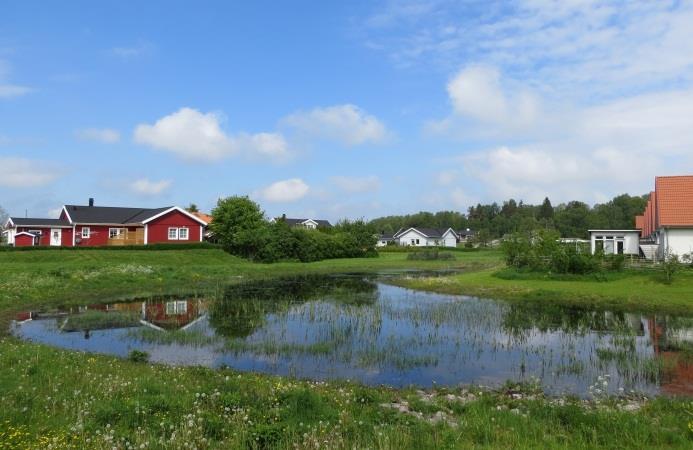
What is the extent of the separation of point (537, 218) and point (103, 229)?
13748cm

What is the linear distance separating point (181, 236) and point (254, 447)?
5224 cm

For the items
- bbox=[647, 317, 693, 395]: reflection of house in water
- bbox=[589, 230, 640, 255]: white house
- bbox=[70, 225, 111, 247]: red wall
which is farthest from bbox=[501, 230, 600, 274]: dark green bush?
bbox=[70, 225, 111, 247]: red wall

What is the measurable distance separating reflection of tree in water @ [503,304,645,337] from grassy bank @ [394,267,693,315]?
182 cm

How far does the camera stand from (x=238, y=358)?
13.5 meters

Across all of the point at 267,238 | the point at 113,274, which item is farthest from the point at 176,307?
the point at 267,238

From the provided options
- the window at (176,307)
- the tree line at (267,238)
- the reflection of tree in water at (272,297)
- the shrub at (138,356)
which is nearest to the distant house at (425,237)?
the tree line at (267,238)

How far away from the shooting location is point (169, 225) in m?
54.6

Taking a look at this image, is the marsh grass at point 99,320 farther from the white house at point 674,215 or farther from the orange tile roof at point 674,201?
the orange tile roof at point 674,201

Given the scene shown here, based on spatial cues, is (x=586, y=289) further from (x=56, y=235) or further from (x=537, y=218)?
(x=537, y=218)

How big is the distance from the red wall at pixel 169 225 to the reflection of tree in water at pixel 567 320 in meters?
41.5

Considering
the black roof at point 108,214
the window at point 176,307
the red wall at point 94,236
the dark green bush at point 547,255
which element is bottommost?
the window at point 176,307

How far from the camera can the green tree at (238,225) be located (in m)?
52.5

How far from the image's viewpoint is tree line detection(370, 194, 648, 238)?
130m

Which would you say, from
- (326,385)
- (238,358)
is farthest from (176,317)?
(326,385)
